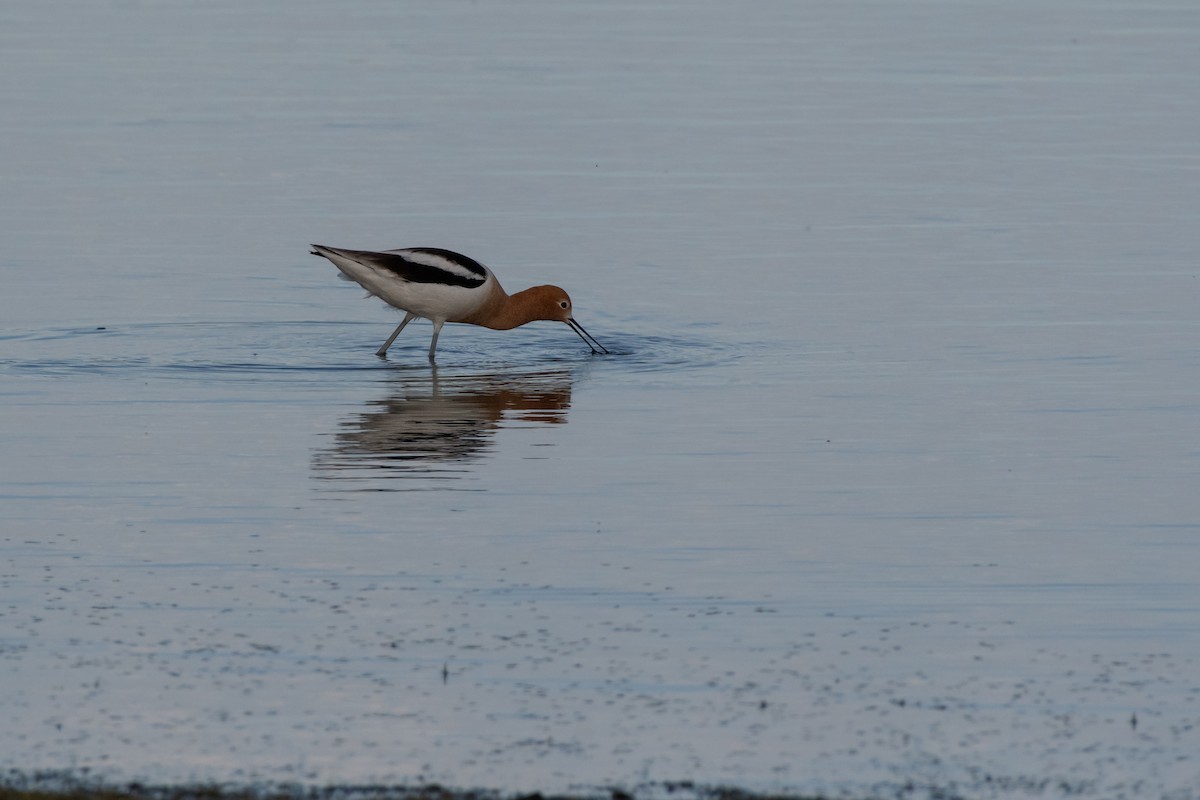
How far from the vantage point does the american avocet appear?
15.8m

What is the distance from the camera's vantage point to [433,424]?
531 inches

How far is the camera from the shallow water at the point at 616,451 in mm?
7699

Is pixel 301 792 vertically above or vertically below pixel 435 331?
below

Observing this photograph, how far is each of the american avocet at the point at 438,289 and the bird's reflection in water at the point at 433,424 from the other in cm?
75

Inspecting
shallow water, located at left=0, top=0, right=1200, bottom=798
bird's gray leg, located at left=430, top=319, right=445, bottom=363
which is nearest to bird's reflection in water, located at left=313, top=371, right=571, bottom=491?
shallow water, located at left=0, top=0, right=1200, bottom=798

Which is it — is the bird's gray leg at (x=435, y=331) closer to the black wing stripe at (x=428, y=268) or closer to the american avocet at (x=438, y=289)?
the american avocet at (x=438, y=289)

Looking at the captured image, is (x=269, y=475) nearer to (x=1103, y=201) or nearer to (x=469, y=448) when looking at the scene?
(x=469, y=448)

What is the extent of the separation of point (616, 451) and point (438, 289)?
3820mm

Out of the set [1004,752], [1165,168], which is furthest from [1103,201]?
[1004,752]

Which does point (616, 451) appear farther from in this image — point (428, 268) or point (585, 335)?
point (585, 335)

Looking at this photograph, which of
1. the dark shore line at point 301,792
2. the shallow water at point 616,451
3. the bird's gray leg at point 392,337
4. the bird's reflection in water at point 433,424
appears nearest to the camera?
the dark shore line at point 301,792

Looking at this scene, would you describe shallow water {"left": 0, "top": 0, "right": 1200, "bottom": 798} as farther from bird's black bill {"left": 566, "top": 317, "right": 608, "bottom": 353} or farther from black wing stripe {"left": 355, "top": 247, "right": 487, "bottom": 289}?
black wing stripe {"left": 355, "top": 247, "right": 487, "bottom": 289}

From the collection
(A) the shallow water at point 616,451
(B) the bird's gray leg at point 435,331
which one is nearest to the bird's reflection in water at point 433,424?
(A) the shallow water at point 616,451

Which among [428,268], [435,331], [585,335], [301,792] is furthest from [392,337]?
[301,792]
